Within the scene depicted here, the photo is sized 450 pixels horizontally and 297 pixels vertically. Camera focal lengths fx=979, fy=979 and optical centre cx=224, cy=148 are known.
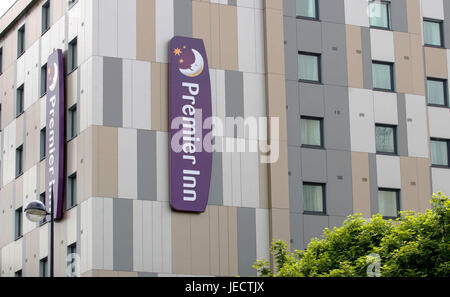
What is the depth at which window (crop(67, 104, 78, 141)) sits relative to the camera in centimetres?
4441

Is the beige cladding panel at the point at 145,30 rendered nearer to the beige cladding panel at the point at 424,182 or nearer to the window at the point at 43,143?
the window at the point at 43,143

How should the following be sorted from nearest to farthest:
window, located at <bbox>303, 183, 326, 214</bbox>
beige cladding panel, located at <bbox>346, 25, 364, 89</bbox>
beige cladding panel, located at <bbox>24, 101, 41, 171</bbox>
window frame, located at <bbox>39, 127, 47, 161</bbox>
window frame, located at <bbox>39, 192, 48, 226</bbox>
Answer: window, located at <bbox>303, 183, 326, 214</bbox> → window frame, located at <bbox>39, 192, 48, 226</bbox> → window frame, located at <bbox>39, 127, 47, 161</bbox> → beige cladding panel, located at <bbox>346, 25, 364, 89</bbox> → beige cladding panel, located at <bbox>24, 101, 41, 171</bbox>

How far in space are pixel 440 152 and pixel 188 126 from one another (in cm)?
1447

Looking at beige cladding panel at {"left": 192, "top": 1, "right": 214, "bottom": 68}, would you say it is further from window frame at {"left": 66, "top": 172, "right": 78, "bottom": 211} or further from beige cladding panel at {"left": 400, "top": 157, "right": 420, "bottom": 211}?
beige cladding panel at {"left": 400, "top": 157, "right": 420, "bottom": 211}

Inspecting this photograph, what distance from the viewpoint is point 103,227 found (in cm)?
4078

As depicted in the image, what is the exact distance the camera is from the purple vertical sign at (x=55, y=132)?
4403 centimetres

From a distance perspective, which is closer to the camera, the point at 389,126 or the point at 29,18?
the point at 389,126

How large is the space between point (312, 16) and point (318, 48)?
174 centimetres

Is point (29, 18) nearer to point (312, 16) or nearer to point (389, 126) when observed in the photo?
point (312, 16)

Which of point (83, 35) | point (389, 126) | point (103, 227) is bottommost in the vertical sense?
point (103, 227)

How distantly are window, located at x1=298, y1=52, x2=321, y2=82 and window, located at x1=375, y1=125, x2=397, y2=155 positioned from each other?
4065mm

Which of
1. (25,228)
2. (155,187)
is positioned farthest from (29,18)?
(155,187)

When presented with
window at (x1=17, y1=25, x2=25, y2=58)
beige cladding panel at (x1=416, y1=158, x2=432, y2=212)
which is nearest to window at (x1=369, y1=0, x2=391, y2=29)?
Answer: beige cladding panel at (x1=416, y1=158, x2=432, y2=212)
